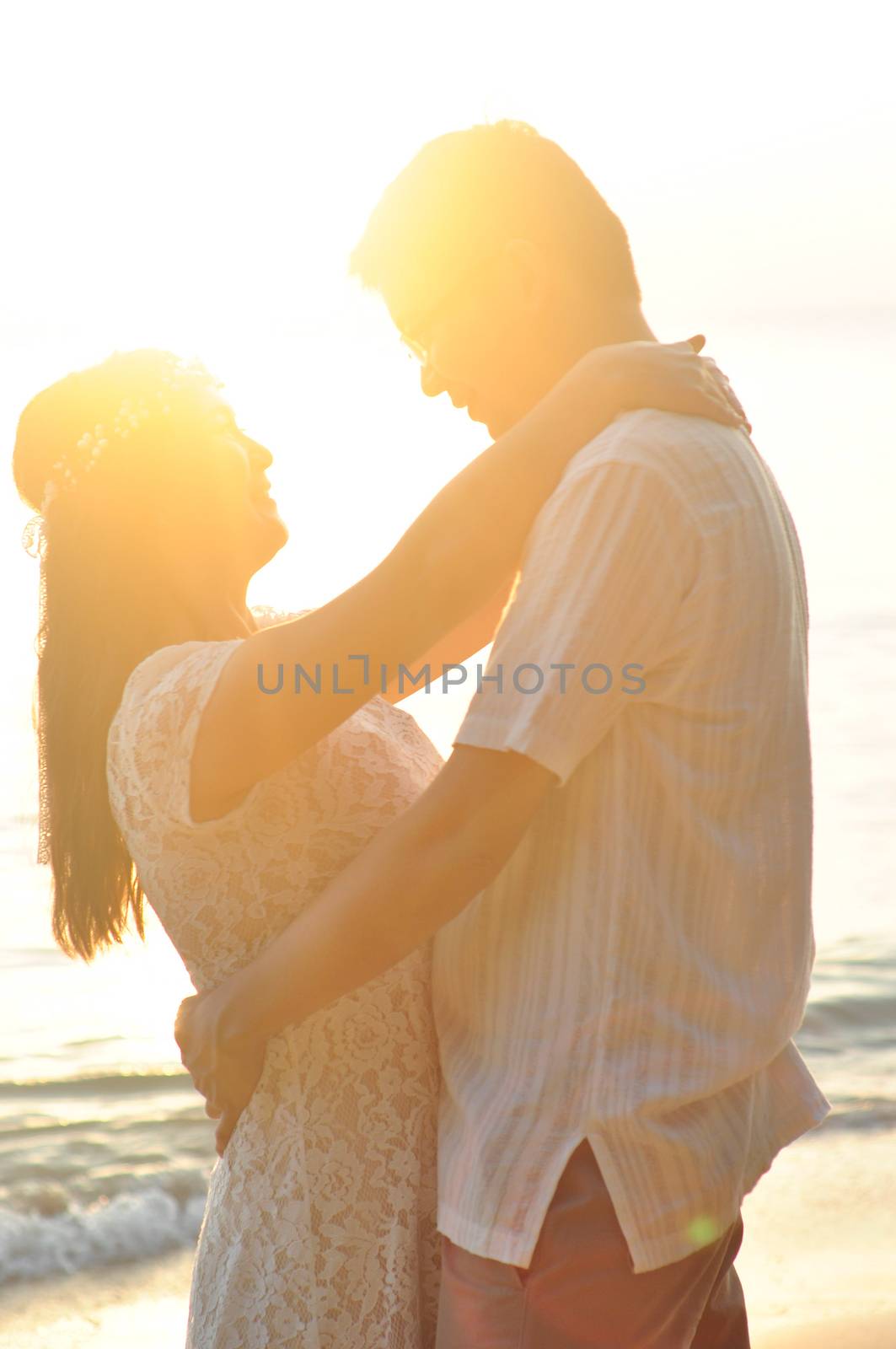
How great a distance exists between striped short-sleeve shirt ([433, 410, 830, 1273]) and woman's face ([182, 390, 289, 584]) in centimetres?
74

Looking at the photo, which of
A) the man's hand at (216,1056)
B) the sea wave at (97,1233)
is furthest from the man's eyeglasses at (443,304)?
the sea wave at (97,1233)

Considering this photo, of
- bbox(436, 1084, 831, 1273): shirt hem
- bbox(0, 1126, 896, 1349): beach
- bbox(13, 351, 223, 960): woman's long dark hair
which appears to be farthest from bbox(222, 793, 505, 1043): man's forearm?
bbox(0, 1126, 896, 1349): beach

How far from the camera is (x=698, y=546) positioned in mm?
1461

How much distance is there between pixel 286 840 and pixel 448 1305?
0.55m

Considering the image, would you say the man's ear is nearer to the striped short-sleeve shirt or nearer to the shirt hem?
the striped short-sleeve shirt

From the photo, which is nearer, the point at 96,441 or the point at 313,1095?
the point at 313,1095

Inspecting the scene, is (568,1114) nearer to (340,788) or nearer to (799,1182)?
(340,788)

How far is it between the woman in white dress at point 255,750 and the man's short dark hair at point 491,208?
0.26 meters

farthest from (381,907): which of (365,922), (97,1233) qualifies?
(97,1233)

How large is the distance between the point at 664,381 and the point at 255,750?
593 millimetres

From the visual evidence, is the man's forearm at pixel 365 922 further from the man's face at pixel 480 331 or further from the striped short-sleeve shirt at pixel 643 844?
the man's face at pixel 480 331

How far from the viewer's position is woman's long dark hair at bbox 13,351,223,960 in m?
2.02

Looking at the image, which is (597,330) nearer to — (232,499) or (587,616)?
(587,616)

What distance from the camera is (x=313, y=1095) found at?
1.80 meters
